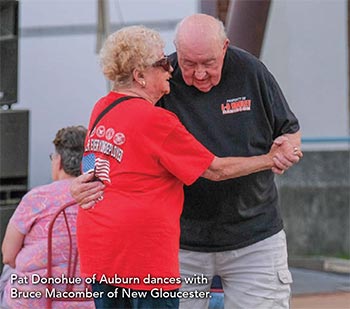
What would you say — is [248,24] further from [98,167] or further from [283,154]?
[98,167]

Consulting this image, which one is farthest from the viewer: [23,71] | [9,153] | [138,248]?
[23,71]

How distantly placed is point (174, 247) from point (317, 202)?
6928 mm

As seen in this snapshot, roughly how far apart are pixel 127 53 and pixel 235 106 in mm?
608

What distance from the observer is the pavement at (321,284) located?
27.1 feet

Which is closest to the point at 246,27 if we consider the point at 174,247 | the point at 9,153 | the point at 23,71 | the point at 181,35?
the point at 9,153

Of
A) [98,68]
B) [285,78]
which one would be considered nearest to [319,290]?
[285,78]

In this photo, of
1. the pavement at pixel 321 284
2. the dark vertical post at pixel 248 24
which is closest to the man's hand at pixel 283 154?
the dark vertical post at pixel 248 24

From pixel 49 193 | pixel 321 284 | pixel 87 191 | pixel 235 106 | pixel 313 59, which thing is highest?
pixel 235 106

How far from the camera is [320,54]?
10.9 meters

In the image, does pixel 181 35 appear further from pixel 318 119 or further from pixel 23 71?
pixel 318 119

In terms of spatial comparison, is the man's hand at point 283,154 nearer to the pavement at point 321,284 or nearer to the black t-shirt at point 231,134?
Answer: the black t-shirt at point 231,134

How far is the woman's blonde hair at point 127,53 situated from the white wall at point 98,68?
15.7 feet

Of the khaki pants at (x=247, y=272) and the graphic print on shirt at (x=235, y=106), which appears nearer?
the graphic print on shirt at (x=235, y=106)

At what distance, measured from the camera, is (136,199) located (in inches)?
154
